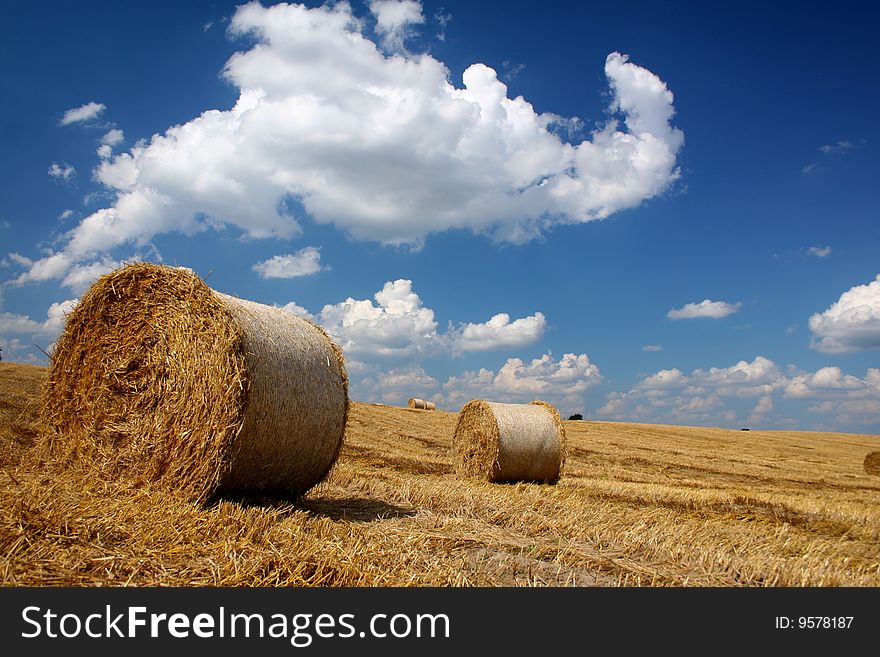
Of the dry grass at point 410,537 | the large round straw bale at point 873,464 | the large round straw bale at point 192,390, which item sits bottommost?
the large round straw bale at point 873,464

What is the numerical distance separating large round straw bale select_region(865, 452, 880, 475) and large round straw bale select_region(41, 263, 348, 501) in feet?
69.7

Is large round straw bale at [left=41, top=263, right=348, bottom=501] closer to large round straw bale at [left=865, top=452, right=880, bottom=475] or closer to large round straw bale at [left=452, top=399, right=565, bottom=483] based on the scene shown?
large round straw bale at [left=452, top=399, right=565, bottom=483]

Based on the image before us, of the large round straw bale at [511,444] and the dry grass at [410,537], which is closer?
the dry grass at [410,537]

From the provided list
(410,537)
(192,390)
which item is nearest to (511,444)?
(410,537)

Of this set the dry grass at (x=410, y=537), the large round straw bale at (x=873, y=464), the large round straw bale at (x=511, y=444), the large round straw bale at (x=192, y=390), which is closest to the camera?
the dry grass at (x=410, y=537)

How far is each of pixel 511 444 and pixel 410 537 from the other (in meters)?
6.64

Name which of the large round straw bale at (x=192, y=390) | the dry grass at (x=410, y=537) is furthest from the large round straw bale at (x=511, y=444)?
the large round straw bale at (x=192, y=390)

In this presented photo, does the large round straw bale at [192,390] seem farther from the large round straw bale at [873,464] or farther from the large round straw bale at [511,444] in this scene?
the large round straw bale at [873,464]

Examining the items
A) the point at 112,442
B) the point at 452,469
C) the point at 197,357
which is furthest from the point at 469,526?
the point at 452,469

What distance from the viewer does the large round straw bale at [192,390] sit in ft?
18.9

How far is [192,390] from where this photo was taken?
19.5ft

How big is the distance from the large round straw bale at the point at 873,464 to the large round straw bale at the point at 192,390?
2124 centimetres
